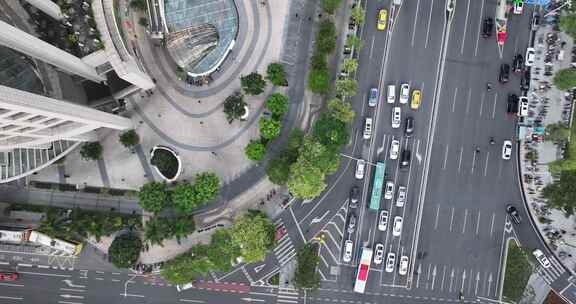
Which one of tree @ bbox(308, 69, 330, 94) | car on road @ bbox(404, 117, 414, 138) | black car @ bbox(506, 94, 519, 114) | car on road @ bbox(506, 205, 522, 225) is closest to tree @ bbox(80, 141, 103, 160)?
tree @ bbox(308, 69, 330, 94)

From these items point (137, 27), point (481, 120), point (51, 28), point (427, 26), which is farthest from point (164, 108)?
point (481, 120)

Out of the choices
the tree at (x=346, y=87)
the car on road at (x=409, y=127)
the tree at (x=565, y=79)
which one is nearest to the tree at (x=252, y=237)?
the tree at (x=346, y=87)

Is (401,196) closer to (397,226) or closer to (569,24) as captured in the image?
(397,226)

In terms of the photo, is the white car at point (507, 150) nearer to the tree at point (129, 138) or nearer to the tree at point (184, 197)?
the tree at point (184, 197)

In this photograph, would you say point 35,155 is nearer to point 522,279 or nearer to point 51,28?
point 51,28

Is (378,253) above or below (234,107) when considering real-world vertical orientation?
below

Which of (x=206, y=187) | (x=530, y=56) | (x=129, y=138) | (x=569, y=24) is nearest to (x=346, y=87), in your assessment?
(x=206, y=187)
